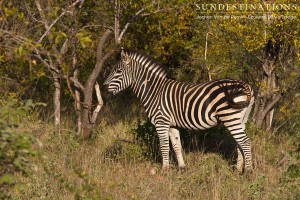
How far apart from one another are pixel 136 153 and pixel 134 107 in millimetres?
4204

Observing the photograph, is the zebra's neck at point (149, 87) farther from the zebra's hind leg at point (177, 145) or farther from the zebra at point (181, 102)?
the zebra's hind leg at point (177, 145)

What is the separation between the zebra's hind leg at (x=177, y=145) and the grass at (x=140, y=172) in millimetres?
127

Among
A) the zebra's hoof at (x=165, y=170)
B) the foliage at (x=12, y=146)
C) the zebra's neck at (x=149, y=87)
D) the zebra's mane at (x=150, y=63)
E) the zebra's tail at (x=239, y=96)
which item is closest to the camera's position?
the foliage at (x=12, y=146)

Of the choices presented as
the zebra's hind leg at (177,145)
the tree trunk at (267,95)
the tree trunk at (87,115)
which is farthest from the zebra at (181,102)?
the tree trunk at (267,95)

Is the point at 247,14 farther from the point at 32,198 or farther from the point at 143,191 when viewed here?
the point at 32,198

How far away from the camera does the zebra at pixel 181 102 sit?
9664 millimetres

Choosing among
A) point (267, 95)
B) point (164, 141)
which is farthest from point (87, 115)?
point (267, 95)

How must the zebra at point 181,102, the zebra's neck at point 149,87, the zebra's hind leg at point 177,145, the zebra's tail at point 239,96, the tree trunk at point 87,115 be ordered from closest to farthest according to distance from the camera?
the zebra's tail at point 239,96
the zebra at point 181,102
the zebra's hind leg at point 177,145
the zebra's neck at point 149,87
the tree trunk at point 87,115

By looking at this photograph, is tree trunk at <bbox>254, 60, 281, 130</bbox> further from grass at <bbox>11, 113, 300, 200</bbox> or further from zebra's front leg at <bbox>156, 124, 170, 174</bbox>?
zebra's front leg at <bbox>156, 124, 170, 174</bbox>

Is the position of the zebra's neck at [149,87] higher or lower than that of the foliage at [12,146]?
higher

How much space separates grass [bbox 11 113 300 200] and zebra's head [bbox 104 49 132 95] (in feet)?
2.81

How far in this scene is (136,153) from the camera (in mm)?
10383

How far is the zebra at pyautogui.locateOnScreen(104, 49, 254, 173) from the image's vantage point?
31.7 feet

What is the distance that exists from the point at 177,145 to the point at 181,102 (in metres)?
0.71
